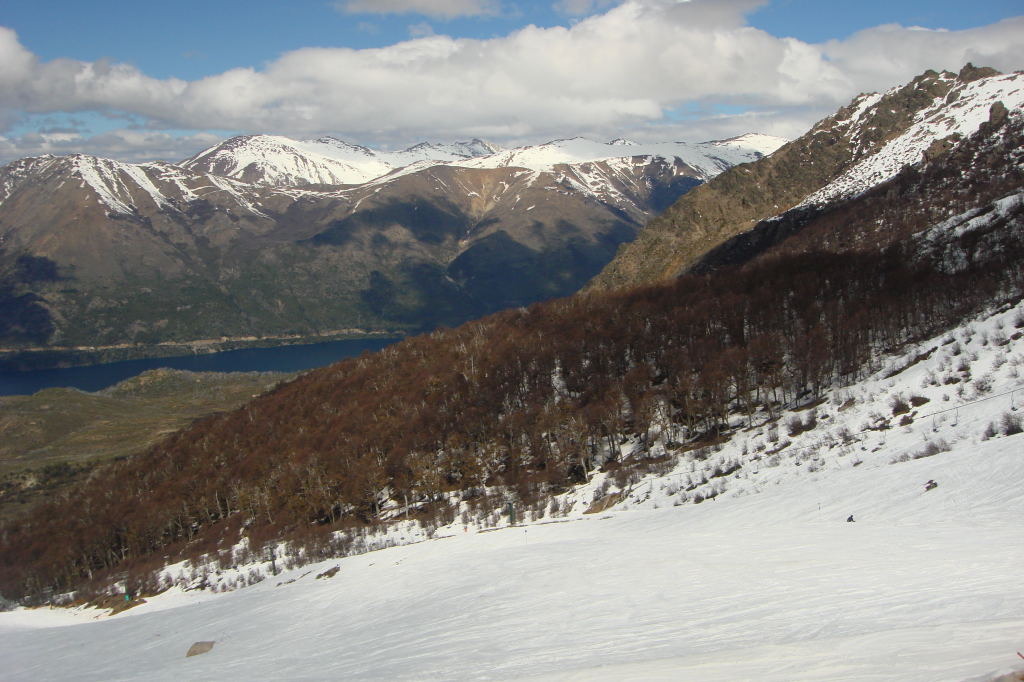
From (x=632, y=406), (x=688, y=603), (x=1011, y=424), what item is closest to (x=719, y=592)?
(x=688, y=603)

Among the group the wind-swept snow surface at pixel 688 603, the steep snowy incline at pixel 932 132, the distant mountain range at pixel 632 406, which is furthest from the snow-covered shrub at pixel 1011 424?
the steep snowy incline at pixel 932 132

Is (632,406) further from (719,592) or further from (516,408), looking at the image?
(719,592)

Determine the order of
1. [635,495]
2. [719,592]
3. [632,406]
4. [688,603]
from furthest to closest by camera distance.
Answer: [632,406], [635,495], [719,592], [688,603]

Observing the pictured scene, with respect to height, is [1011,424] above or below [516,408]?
above

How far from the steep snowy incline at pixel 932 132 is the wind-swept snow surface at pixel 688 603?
174m

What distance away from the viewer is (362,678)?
610 inches

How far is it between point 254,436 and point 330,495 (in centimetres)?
5510

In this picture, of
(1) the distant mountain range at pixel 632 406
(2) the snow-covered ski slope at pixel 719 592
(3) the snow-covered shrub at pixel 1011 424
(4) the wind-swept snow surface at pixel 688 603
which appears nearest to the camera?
(4) the wind-swept snow surface at pixel 688 603

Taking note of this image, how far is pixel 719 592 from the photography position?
52.6 ft

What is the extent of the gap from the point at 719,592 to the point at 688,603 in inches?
36.0

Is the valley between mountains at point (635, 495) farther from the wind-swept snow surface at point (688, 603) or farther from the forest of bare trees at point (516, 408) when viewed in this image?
the forest of bare trees at point (516, 408)

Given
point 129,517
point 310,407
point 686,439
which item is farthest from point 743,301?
point 129,517

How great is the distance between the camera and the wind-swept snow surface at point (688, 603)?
10836 millimetres

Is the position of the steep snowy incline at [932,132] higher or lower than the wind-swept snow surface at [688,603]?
higher
